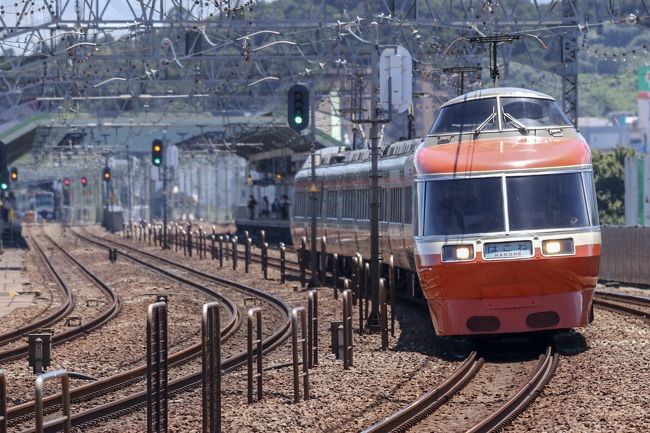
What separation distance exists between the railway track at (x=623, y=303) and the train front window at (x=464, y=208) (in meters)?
5.31

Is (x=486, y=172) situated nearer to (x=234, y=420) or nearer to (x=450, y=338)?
(x=450, y=338)

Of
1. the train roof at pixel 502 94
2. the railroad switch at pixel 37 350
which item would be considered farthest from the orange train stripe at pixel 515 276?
the railroad switch at pixel 37 350

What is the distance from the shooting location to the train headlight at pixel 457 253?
56.2ft

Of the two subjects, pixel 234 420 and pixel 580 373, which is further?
pixel 580 373

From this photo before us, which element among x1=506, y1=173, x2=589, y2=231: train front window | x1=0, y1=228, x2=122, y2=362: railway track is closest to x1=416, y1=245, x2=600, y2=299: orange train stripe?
x1=506, y1=173, x2=589, y2=231: train front window

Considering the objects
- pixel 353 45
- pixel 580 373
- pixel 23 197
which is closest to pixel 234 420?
pixel 580 373

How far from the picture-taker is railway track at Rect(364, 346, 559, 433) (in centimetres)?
1227

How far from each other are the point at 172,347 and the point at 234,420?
765 centimetres

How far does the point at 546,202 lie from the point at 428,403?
4.49 meters

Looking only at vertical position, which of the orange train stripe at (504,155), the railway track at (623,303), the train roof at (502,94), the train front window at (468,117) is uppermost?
the train roof at (502,94)

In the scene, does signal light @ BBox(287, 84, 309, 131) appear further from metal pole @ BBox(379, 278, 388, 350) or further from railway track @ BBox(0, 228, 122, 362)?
metal pole @ BBox(379, 278, 388, 350)

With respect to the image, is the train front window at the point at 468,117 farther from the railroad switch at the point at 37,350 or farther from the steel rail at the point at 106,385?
the railroad switch at the point at 37,350

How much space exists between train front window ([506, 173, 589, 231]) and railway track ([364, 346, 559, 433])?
1.64m

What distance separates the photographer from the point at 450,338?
19719mm
